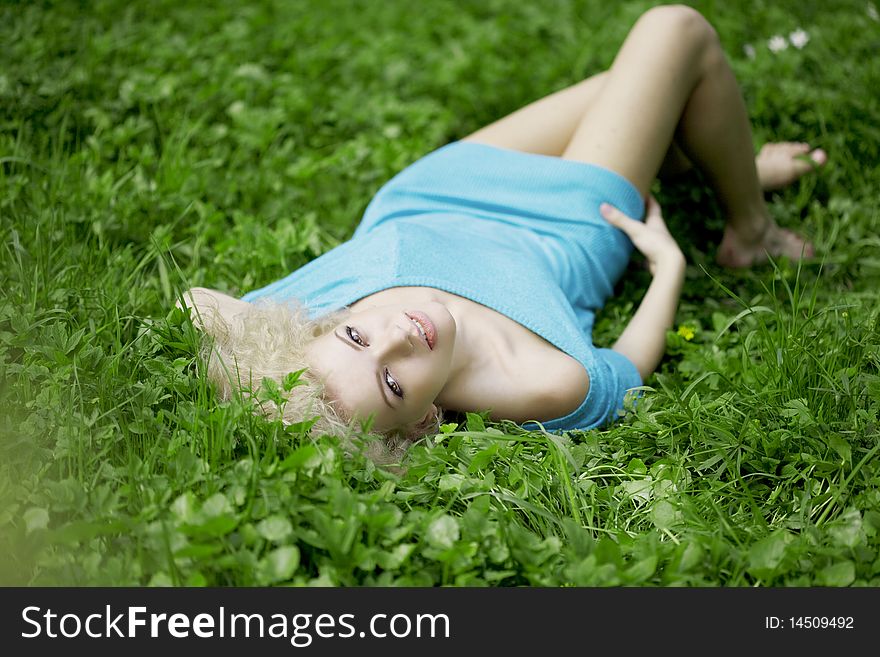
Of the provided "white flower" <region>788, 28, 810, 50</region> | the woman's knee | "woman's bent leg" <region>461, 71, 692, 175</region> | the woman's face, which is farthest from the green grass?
the woman's knee

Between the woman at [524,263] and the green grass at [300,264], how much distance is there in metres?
0.13

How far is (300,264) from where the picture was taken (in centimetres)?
337

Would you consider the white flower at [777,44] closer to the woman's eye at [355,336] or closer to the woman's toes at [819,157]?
the woman's toes at [819,157]

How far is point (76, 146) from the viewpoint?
12.5 feet

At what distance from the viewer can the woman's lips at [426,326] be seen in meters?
2.42

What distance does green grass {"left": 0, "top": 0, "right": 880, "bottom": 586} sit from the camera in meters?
1.92

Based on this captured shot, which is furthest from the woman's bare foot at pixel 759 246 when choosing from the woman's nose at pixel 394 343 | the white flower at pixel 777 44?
the woman's nose at pixel 394 343

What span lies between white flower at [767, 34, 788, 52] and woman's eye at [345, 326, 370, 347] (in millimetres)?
3084

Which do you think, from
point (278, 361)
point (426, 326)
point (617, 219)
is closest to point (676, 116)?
point (617, 219)

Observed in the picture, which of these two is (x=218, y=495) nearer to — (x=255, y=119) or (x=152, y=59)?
(x=255, y=119)

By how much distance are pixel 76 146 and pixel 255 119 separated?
813 millimetres

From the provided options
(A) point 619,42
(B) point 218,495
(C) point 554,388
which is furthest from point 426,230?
(A) point 619,42

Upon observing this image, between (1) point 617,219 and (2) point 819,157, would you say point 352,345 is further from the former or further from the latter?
(2) point 819,157

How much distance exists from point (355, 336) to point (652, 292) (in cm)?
124
